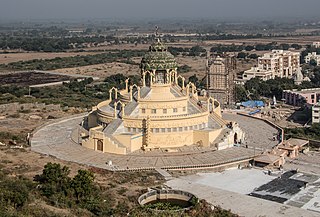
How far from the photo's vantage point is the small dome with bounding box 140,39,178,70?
46656 millimetres

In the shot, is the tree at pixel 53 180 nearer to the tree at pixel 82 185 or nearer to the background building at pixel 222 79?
the tree at pixel 82 185

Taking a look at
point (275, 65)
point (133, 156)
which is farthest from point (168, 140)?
point (275, 65)

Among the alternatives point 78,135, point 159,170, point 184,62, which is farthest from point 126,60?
point 159,170

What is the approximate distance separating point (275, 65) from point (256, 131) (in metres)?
53.8

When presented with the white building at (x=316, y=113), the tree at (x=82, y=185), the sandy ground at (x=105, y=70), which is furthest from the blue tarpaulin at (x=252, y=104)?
the tree at (x=82, y=185)

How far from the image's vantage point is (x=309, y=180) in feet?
118

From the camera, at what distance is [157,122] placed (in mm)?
42344

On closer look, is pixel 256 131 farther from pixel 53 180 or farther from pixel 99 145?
pixel 53 180

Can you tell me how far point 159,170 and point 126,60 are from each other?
327 ft

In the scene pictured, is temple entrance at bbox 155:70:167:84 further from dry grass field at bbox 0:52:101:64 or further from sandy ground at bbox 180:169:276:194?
dry grass field at bbox 0:52:101:64

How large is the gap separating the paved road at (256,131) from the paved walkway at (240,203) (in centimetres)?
1180

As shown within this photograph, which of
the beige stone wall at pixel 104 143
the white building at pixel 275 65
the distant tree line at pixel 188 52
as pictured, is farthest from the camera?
the distant tree line at pixel 188 52

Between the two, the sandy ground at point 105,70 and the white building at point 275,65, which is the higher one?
the white building at point 275,65

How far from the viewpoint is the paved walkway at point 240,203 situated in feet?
96.7
